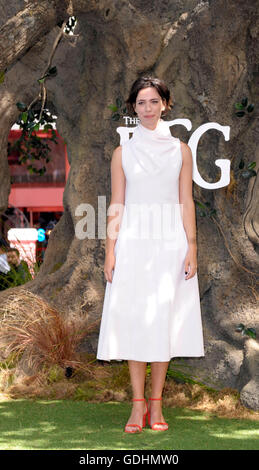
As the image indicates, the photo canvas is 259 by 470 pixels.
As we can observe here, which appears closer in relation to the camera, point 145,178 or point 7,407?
point 145,178

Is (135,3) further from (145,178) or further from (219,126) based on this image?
(145,178)

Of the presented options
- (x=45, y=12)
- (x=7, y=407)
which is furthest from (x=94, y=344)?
(x=45, y=12)

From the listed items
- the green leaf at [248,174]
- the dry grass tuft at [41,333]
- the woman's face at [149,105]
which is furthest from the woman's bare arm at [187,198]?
the dry grass tuft at [41,333]

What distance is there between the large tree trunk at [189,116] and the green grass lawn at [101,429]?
65 centimetres

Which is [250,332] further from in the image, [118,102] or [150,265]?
[118,102]

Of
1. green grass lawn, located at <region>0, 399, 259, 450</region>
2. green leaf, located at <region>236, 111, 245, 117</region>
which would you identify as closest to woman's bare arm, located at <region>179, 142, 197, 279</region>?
green grass lawn, located at <region>0, 399, 259, 450</region>

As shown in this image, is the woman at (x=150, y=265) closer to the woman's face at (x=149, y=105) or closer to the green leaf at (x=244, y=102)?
the woman's face at (x=149, y=105)

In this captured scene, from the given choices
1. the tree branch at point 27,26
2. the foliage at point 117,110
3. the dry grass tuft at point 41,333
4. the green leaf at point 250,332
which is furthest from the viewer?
the foliage at point 117,110

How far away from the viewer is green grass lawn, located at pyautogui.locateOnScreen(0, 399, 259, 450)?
11.8ft

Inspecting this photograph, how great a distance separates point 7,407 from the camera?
177 inches

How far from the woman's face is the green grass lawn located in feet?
6.02

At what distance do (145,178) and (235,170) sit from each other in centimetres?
164

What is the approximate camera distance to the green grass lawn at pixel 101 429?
359 cm

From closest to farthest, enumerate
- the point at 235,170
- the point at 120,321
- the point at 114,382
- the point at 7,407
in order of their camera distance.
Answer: the point at 120,321 → the point at 7,407 → the point at 114,382 → the point at 235,170
